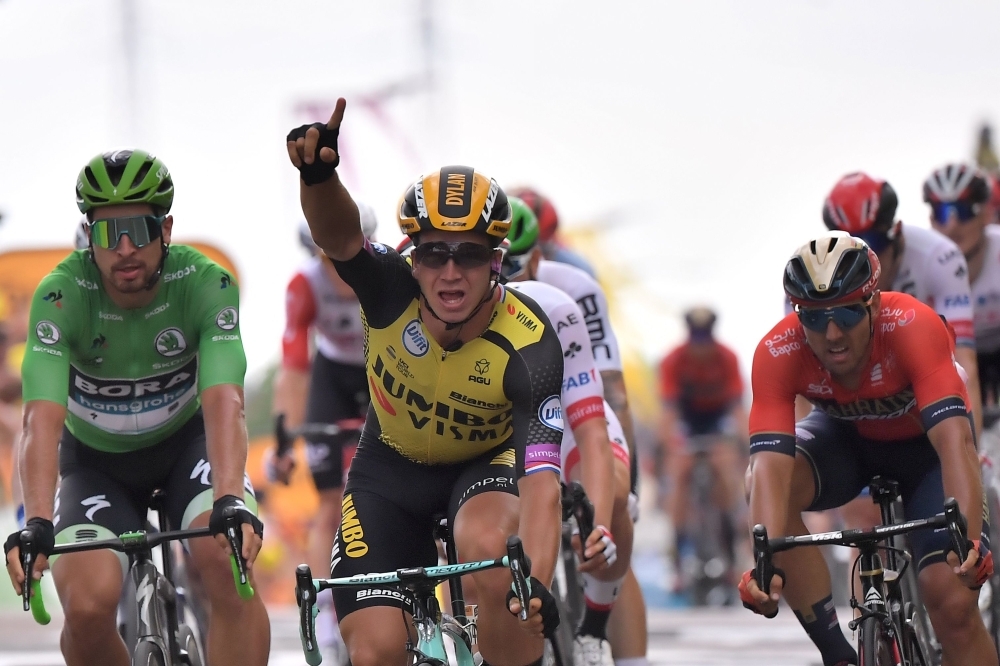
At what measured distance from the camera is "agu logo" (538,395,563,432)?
218 inches

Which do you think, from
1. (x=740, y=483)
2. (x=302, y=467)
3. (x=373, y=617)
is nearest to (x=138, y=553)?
(x=373, y=617)

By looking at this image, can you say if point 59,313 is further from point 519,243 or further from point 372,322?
point 519,243

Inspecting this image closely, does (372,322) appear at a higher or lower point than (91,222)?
lower

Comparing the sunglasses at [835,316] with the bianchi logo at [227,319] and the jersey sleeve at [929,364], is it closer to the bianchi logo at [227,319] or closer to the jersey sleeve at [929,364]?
the jersey sleeve at [929,364]

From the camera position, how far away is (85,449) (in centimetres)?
659

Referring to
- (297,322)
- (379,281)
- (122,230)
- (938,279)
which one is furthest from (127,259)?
(938,279)

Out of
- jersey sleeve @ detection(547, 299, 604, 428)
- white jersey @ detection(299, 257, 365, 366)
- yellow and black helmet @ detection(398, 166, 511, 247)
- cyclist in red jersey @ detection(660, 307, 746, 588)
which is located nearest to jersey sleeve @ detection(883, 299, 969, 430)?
jersey sleeve @ detection(547, 299, 604, 428)

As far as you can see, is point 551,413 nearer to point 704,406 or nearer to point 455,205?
point 455,205

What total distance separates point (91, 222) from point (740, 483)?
36.1 ft

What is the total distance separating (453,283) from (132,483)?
1.78 meters

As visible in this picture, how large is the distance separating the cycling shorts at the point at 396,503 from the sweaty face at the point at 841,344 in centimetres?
124

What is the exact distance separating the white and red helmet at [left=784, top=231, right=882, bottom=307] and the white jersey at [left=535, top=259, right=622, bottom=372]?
2017 millimetres

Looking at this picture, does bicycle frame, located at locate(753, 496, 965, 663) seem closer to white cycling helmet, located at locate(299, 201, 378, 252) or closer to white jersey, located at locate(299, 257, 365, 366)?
white cycling helmet, located at locate(299, 201, 378, 252)

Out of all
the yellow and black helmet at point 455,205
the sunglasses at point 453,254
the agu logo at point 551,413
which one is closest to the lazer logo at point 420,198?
the yellow and black helmet at point 455,205
